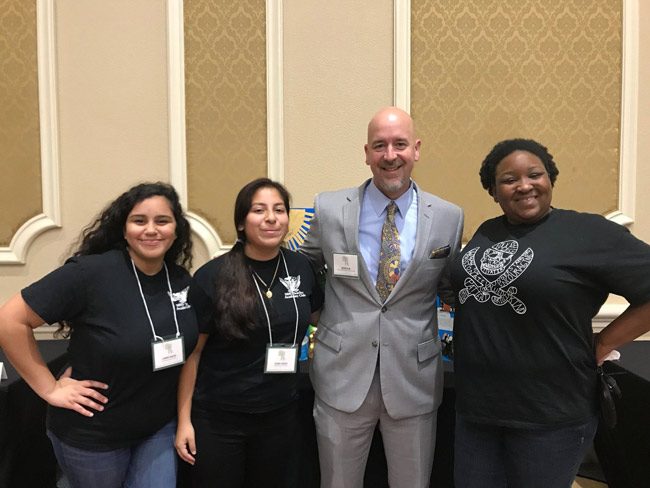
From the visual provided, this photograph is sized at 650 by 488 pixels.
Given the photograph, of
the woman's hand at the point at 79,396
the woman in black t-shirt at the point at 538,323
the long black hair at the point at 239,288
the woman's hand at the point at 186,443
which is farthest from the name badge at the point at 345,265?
the woman's hand at the point at 79,396

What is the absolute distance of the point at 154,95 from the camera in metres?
2.66

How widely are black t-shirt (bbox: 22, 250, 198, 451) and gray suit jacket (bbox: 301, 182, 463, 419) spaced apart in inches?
20.2

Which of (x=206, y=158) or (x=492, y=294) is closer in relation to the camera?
(x=492, y=294)

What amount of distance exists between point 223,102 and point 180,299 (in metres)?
1.57

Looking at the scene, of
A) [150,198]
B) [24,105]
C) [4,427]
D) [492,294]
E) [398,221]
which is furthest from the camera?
[24,105]

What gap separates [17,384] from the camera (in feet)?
6.04

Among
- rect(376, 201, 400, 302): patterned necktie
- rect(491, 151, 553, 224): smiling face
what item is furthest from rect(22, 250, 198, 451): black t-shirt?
rect(491, 151, 553, 224): smiling face

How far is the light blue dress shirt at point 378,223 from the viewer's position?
62.2 inches

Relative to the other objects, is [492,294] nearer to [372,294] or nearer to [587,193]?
[372,294]

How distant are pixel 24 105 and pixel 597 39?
11.1 ft

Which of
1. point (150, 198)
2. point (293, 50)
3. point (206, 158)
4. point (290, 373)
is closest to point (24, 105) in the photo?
point (206, 158)

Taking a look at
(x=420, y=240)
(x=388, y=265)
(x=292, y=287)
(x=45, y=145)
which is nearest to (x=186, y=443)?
(x=292, y=287)

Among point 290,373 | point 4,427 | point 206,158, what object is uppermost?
point 206,158

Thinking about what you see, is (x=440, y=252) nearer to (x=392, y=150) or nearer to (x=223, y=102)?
(x=392, y=150)
